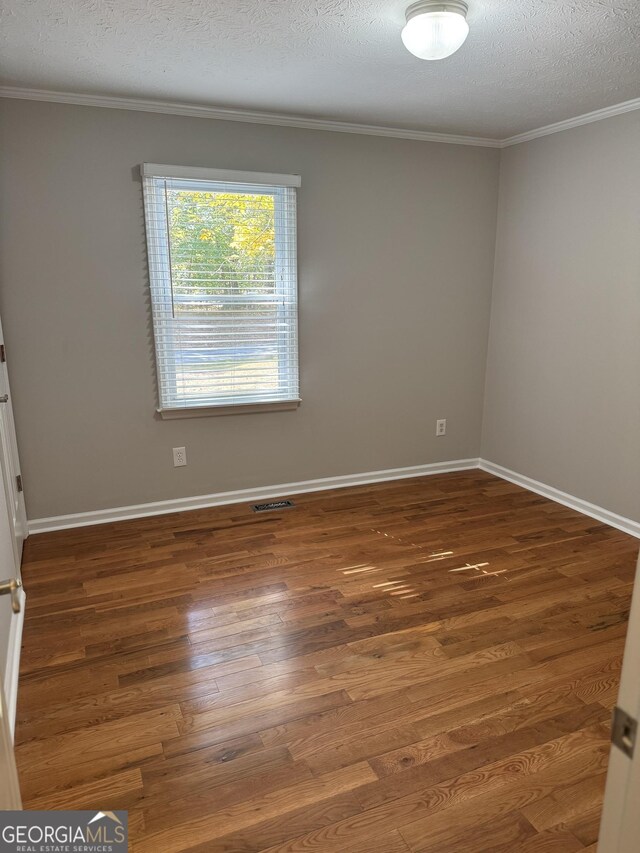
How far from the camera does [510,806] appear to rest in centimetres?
158

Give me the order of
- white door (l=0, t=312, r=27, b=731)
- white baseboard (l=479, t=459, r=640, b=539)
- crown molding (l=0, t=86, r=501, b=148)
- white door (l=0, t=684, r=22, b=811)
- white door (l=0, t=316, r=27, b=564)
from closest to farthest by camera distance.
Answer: white door (l=0, t=684, r=22, b=811) → white door (l=0, t=312, r=27, b=731) → white door (l=0, t=316, r=27, b=564) → crown molding (l=0, t=86, r=501, b=148) → white baseboard (l=479, t=459, r=640, b=539)

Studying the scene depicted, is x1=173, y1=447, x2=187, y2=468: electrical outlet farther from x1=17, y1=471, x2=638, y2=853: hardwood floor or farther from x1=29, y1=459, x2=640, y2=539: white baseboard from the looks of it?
x1=17, y1=471, x2=638, y2=853: hardwood floor

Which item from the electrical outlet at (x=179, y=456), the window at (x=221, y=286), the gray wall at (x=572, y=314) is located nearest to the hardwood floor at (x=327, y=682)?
the electrical outlet at (x=179, y=456)

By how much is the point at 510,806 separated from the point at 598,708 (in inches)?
22.4

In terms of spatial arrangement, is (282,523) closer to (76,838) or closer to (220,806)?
(220,806)

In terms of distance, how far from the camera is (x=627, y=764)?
0.68 metres

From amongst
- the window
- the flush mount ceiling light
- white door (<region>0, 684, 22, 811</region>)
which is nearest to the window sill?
the window

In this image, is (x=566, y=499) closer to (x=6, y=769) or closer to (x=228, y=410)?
(x=228, y=410)

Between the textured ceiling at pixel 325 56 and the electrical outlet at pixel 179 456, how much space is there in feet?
6.66

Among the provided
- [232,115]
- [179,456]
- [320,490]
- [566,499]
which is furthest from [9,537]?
[566,499]

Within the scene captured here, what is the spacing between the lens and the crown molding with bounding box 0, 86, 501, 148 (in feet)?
9.57

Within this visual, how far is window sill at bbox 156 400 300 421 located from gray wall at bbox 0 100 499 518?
46 millimetres

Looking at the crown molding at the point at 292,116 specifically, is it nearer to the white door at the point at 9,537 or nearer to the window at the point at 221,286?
the window at the point at 221,286

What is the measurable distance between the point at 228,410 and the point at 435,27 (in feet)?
7.67
